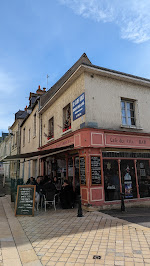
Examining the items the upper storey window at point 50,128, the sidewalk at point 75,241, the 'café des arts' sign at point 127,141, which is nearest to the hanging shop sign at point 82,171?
the 'café des arts' sign at point 127,141

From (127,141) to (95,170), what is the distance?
204 centimetres

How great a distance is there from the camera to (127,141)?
8055 millimetres

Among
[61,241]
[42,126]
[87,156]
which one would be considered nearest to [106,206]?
[87,156]

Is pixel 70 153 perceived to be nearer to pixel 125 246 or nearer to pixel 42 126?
pixel 42 126

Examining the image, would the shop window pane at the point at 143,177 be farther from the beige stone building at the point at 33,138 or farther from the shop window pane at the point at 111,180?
the beige stone building at the point at 33,138

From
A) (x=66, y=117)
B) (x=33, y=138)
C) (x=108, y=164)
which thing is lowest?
(x=108, y=164)

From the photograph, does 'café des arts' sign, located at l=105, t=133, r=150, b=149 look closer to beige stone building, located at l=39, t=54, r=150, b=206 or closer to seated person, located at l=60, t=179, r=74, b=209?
beige stone building, located at l=39, t=54, r=150, b=206

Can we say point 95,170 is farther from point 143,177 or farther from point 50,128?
point 50,128

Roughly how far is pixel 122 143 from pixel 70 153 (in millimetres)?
2440

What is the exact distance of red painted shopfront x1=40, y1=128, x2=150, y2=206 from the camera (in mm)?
7043

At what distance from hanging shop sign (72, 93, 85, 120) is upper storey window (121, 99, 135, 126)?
86.8 inches

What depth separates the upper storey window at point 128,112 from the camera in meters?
8.68

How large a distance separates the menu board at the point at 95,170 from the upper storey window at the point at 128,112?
2411 mm

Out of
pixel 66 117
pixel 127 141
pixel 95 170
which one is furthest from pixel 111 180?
pixel 66 117
